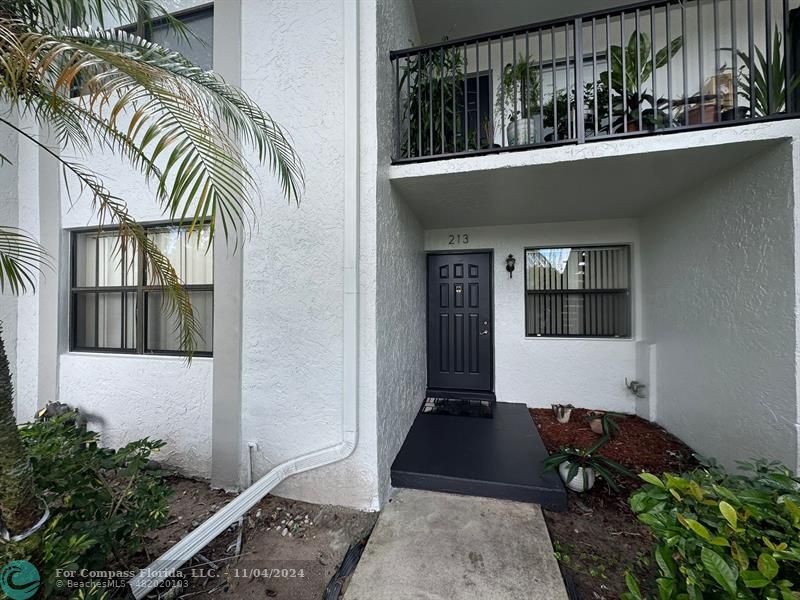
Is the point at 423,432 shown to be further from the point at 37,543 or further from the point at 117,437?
the point at 117,437

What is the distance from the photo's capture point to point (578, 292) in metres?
4.44

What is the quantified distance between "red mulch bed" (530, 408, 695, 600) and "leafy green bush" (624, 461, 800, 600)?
0.71 meters

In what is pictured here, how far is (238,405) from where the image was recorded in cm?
279

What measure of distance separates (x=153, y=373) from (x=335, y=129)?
2.97m

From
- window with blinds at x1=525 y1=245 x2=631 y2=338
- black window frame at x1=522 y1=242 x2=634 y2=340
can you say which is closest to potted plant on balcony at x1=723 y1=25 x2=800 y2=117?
black window frame at x1=522 y1=242 x2=634 y2=340

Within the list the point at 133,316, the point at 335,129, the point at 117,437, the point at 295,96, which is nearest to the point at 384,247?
the point at 335,129

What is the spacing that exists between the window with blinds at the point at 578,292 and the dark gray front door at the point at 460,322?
0.61 meters

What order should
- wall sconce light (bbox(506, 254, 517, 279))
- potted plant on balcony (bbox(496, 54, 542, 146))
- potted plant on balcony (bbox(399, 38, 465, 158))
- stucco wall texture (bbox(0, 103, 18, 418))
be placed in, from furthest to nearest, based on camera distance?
wall sconce light (bbox(506, 254, 517, 279)) < stucco wall texture (bbox(0, 103, 18, 418)) < potted plant on balcony (bbox(399, 38, 465, 158)) < potted plant on balcony (bbox(496, 54, 542, 146))

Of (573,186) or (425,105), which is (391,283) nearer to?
(573,186)

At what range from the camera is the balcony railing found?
7.56ft

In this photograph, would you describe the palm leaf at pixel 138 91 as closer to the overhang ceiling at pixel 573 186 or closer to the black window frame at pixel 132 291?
the black window frame at pixel 132 291

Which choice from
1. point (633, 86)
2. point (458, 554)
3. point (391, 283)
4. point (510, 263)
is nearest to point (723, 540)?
point (458, 554)

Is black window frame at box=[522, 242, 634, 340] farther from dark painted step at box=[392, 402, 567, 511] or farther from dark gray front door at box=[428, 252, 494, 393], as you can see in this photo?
dark painted step at box=[392, 402, 567, 511]

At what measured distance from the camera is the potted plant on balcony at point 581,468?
253 centimetres
